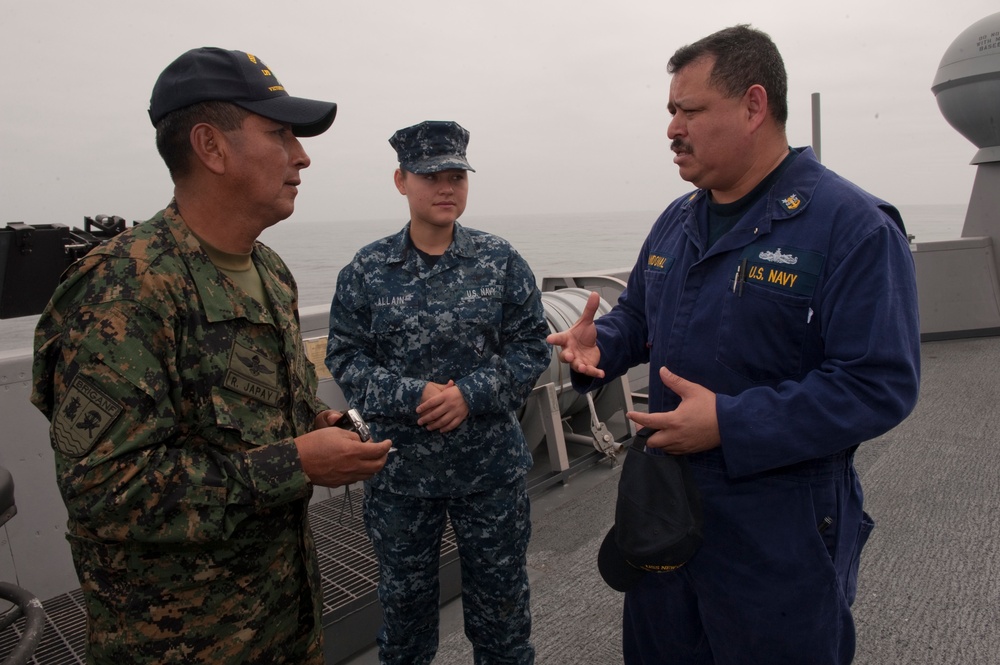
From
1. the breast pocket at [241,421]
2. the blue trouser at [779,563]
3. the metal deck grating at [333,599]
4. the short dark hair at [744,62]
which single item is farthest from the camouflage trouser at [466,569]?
the short dark hair at [744,62]

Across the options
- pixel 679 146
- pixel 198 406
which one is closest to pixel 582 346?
pixel 679 146

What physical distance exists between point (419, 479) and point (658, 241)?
1.07 m

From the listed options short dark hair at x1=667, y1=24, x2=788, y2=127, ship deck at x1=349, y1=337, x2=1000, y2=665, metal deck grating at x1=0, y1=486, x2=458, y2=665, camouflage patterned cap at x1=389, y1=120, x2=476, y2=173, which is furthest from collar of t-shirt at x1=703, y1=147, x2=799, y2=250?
metal deck grating at x1=0, y1=486, x2=458, y2=665

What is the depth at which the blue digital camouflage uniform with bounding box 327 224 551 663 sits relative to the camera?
86.8 inches

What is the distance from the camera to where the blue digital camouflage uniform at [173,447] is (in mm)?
1182

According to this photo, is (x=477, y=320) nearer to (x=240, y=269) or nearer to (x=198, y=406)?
(x=240, y=269)

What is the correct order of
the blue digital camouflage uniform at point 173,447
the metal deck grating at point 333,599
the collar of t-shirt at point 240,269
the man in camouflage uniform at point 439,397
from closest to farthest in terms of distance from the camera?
the blue digital camouflage uniform at point 173,447 → the collar of t-shirt at point 240,269 → the man in camouflage uniform at point 439,397 → the metal deck grating at point 333,599

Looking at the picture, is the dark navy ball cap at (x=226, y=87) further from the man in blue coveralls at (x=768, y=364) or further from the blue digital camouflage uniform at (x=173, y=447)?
the man in blue coveralls at (x=768, y=364)

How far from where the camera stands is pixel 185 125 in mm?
1377

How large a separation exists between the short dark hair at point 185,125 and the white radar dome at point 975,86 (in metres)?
8.04

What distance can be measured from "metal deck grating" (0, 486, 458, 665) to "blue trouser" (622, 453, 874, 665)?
4.69 feet

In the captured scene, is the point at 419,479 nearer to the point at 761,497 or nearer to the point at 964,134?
the point at 761,497

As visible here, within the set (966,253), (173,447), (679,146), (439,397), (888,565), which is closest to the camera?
(173,447)

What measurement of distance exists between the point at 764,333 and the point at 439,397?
99 centimetres
